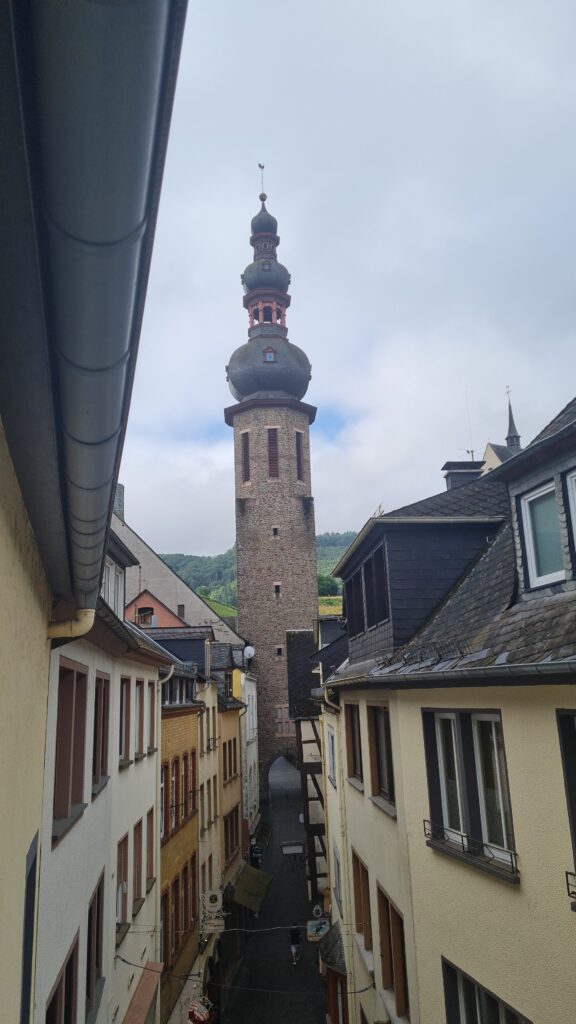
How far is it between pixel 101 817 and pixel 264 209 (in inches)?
1954

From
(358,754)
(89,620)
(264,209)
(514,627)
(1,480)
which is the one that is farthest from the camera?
(264,209)

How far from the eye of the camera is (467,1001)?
654 centimetres

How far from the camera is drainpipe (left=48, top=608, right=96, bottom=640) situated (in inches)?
176

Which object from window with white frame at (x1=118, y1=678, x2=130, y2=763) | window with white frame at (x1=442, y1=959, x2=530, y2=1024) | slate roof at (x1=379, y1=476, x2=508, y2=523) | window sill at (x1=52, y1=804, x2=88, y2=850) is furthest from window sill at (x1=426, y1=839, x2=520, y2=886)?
window with white frame at (x1=118, y1=678, x2=130, y2=763)

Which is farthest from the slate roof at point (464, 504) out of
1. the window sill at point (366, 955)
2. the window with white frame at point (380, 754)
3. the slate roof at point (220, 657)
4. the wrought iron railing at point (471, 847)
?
the slate roof at point (220, 657)

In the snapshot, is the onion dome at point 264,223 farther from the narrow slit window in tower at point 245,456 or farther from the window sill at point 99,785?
Result: the window sill at point 99,785

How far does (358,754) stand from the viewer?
12.4 metres

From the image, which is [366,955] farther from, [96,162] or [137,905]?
[96,162]

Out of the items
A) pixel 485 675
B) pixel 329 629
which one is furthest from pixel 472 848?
pixel 329 629

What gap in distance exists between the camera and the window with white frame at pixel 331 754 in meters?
15.8

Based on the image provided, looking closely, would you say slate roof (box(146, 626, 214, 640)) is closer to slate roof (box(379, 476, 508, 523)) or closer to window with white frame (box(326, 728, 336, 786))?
window with white frame (box(326, 728, 336, 786))

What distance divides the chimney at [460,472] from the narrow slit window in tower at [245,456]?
100 ft

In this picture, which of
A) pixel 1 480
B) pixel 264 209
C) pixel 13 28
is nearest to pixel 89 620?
pixel 1 480

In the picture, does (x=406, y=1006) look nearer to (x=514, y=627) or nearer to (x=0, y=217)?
(x=514, y=627)
